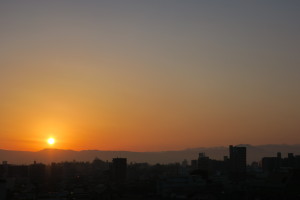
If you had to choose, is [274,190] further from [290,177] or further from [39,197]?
[39,197]

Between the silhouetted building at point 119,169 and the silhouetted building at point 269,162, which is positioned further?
the silhouetted building at point 269,162

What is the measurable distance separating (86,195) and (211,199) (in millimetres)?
16547

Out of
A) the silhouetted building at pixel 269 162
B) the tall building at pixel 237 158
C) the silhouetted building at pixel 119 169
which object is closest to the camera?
the silhouetted building at pixel 119 169

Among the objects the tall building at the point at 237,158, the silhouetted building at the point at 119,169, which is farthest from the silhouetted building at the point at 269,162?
the silhouetted building at the point at 119,169

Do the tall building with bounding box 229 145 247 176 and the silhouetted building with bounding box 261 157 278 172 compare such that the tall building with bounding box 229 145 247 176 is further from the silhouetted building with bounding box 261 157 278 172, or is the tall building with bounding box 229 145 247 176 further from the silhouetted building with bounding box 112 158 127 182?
the silhouetted building with bounding box 112 158 127 182

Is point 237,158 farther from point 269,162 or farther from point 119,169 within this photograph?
point 119,169

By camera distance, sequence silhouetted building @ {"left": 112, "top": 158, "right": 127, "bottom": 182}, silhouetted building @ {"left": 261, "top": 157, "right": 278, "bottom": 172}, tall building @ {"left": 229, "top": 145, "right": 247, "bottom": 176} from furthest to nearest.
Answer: silhouetted building @ {"left": 261, "top": 157, "right": 278, "bottom": 172} → tall building @ {"left": 229, "top": 145, "right": 247, "bottom": 176} → silhouetted building @ {"left": 112, "top": 158, "right": 127, "bottom": 182}

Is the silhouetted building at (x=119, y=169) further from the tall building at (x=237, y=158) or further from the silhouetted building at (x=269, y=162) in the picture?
the silhouetted building at (x=269, y=162)

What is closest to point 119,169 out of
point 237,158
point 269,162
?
point 237,158

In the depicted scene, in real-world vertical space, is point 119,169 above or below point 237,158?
A: below

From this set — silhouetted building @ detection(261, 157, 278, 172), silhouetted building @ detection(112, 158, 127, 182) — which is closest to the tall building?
silhouetted building @ detection(261, 157, 278, 172)

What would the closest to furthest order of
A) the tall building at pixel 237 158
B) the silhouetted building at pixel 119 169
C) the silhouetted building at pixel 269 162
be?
the silhouetted building at pixel 119 169 < the tall building at pixel 237 158 < the silhouetted building at pixel 269 162

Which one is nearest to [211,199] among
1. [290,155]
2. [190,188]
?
[190,188]

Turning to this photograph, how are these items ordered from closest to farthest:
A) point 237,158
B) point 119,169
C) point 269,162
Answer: point 119,169 → point 237,158 → point 269,162
